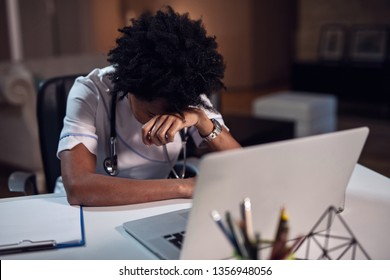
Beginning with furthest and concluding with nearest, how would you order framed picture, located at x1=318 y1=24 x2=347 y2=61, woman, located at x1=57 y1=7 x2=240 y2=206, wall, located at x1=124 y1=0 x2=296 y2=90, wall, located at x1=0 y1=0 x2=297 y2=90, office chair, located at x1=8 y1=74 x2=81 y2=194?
1. wall, located at x1=124 y1=0 x2=296 y2=90
2. wall, located at x1=0 y1=0 x2=297 y2=90
3. framed picture, located at x1=318 y1=24 x2=347 y2=61
4. office chair, located at x1=8 y1=74 x2=81 y2=194
5. woman, located at x1=57 y1=7 x2=240 y2=206

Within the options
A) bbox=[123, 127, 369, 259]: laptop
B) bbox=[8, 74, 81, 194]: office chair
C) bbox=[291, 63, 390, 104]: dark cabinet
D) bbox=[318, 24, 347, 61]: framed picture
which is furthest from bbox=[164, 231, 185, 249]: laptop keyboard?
bbox=[318, 24, 347, 61]: framed picture

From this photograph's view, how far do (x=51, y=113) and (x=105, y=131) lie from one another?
25 centimetres

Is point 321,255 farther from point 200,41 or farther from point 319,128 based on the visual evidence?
point 319,128

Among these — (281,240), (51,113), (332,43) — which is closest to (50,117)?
(51,113)

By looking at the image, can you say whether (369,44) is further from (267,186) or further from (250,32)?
(267,186)

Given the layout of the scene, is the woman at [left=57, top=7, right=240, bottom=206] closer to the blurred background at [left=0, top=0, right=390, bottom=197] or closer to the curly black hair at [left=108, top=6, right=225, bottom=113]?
the curly black hair at [left=108, top=6, right=225, bottom=113]

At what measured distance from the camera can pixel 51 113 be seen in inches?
63.8

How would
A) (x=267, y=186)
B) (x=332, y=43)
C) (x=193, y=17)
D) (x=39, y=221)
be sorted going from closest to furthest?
(x=267, y=186) → (x=39, y=221) → (x=332, y=43) → (x=193, y=17)

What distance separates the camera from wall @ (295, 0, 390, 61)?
631cm

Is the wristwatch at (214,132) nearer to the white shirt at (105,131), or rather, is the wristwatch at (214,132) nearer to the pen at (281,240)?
the white shirt at (105,131)

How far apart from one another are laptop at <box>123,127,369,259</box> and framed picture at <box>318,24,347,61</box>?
5594 millimetres

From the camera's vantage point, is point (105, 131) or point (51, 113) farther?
point (51, 113)

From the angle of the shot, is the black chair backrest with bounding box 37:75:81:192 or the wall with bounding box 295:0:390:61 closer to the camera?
the black chair backrest with bounding box 37:75:81:192
